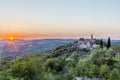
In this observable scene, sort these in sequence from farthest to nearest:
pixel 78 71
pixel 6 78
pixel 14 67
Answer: pixel 78 71 < pixel 14 67 < pixel 6 78

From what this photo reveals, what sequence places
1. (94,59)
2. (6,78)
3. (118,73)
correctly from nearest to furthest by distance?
(6,78) → (118,73) → (94,59)

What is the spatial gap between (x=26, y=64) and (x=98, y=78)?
828 inches

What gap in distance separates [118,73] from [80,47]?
311ft

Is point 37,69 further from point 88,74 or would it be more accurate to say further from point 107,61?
point 107,61

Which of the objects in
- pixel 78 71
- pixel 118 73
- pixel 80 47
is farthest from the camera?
pixel 80 47

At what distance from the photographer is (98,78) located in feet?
185

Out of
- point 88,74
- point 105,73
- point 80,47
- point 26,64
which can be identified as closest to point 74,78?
point 88,74

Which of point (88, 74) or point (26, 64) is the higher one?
point (26, 64)

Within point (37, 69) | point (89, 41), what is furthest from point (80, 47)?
point (37, 69)

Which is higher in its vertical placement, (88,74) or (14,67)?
(14,67)

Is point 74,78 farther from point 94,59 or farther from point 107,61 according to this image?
point 107,61

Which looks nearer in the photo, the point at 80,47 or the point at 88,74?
the point at 88,74

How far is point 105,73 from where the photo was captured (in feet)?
190

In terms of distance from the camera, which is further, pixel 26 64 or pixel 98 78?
pixel 98 78
